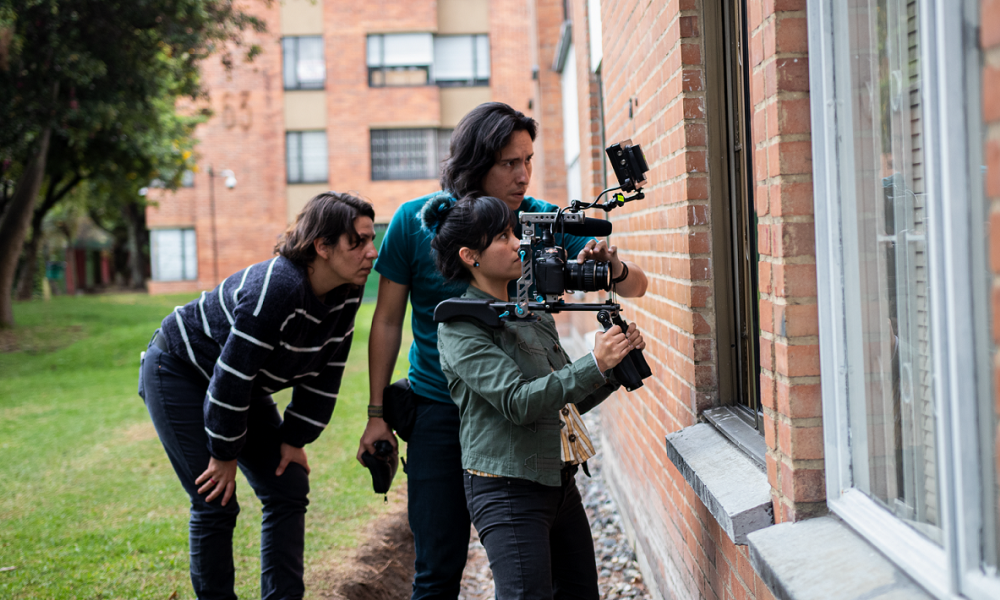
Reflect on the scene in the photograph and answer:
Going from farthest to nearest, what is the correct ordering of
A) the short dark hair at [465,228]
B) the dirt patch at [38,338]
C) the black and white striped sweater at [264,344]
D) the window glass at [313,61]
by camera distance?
the window glass at [313,61] → the dirt patch at [38,338] → the black and white striped sweater at [264,344] → the short dark hair at [465,228]

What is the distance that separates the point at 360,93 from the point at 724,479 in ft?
92.2

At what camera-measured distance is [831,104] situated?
1.82 meters

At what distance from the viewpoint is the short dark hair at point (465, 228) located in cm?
254

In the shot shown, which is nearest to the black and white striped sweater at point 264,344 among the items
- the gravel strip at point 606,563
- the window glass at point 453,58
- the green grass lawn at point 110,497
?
the green grass lawn at point 110,497

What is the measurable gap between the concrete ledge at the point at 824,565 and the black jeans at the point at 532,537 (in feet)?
2.08

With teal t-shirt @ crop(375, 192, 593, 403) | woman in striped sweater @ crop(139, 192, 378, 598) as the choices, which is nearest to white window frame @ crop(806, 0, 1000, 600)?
teal t-shirt @ crop(375, 192, 593, 403)

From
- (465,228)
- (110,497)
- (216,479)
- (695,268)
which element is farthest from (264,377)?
(110,497)

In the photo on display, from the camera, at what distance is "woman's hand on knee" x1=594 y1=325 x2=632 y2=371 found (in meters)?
2.24

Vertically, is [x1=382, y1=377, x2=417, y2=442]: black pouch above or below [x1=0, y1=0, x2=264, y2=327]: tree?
below

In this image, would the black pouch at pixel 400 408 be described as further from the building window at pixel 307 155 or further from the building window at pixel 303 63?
the building window at pixel 303 63

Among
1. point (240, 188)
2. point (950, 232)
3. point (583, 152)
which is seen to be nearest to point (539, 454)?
point (950, 232)

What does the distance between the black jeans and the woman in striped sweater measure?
1.01 metres

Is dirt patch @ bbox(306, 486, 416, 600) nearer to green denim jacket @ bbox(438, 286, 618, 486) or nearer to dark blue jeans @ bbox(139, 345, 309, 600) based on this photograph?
dark blue jeans @ bbox(139, 345, 309, 600)

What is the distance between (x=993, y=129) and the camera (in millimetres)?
1171
